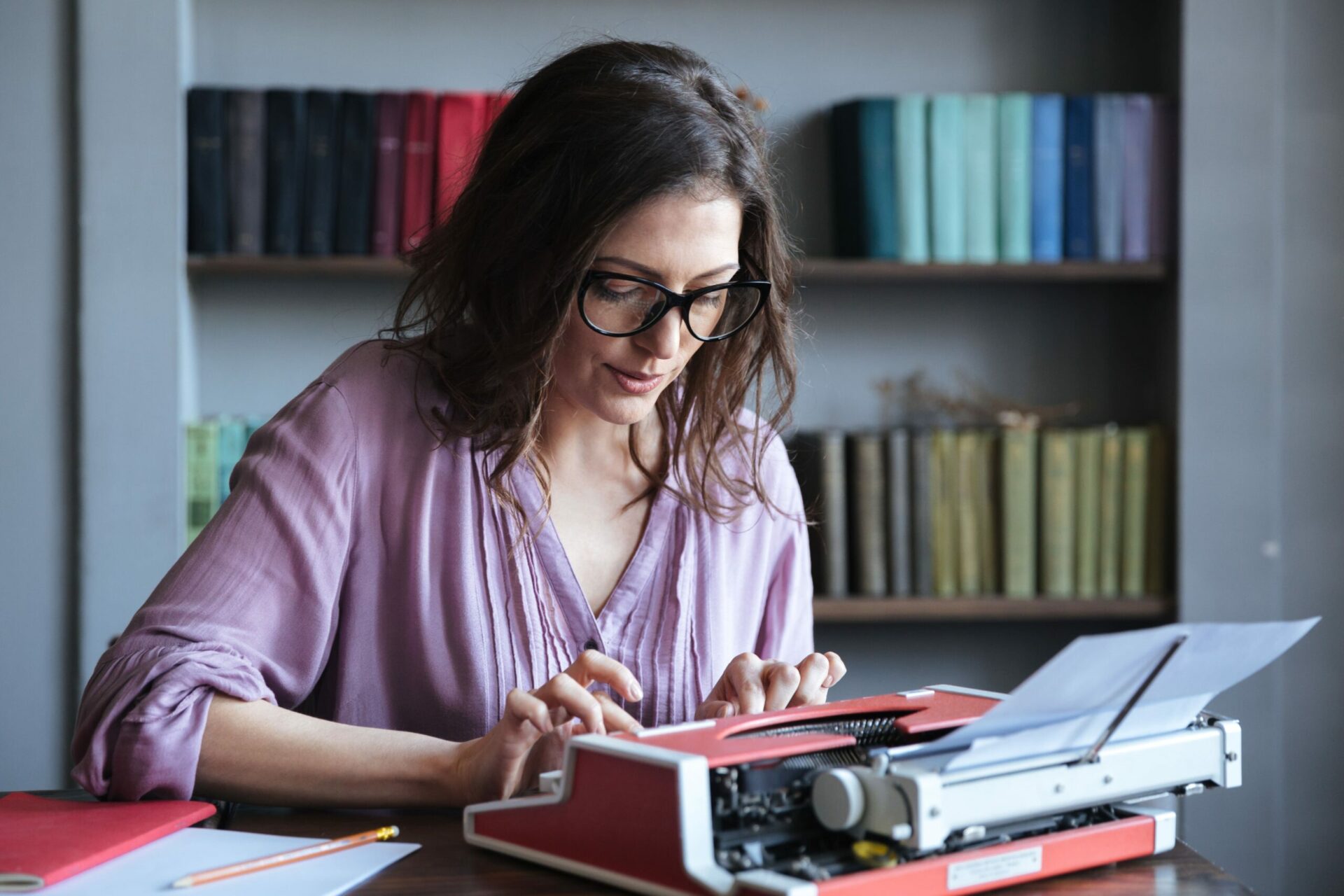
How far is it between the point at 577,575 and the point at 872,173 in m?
1.28

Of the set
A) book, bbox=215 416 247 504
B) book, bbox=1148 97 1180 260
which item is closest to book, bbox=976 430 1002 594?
book, bbox=1148 97 1180 260

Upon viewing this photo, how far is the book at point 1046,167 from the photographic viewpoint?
244 centimetres

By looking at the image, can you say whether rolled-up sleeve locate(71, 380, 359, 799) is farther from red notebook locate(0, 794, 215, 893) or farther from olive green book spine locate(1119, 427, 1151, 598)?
olive green book spine locate(1119, 427, 1151, 598)

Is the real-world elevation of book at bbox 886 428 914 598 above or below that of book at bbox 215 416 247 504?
below

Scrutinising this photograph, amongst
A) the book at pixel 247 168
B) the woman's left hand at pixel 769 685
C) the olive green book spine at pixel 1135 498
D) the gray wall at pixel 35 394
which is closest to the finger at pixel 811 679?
the woman's left hand at pixel 769 685

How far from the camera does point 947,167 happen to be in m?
2.42

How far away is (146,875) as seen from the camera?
2.79ft

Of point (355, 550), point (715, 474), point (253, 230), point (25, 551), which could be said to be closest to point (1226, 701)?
point (715, 474)

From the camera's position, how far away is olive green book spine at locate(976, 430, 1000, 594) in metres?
2.49

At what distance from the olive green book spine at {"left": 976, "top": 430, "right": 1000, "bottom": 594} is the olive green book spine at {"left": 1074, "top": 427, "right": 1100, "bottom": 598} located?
158 millimetres

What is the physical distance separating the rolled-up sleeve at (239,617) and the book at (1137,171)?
1.70 meters

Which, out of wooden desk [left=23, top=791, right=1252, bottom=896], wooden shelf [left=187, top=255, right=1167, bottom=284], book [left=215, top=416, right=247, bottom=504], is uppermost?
wooden shelf [left=187, top=255, right=1167, bottom=284]

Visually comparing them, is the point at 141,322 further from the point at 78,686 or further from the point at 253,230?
the point at 78,686

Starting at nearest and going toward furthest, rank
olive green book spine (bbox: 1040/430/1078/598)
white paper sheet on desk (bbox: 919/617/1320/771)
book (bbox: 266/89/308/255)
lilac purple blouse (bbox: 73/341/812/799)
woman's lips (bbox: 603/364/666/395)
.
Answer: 1. white paper sheet on desk (bbox: 919/617/1320/771)
2. lilac purple blouse (bbox: 73/341/812/799)
3. woman's lips (bbox: 603/364/666/395)
4. book (bbox: 266/89/308/255)
5. olive green book spine (bbox: 1040/430/1078/598)
